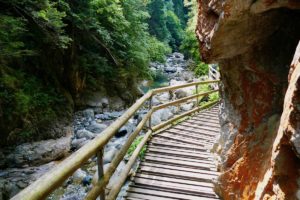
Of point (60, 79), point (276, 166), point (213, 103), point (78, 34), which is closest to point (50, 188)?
point (276, 166)

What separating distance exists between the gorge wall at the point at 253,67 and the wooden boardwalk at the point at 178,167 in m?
0.78

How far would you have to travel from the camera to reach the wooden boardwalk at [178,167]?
14.5ft

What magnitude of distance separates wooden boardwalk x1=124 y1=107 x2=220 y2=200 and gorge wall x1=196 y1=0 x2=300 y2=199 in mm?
780

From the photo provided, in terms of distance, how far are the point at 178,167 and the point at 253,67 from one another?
258 centimetres

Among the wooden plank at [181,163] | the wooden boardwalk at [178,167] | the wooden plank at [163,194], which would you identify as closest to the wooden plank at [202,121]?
the wooden boardwalk at [178,167]

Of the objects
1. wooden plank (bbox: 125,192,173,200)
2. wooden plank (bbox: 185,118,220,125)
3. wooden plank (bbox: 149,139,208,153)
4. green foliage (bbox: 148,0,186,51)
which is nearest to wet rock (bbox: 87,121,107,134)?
wooden plank (bbox: 185,118,220,125)

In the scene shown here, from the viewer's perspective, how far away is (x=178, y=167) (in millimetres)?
5375

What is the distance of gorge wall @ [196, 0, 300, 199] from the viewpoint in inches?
114

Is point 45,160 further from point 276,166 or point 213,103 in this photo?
point 276,166

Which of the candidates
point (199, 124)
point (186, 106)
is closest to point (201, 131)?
point (199, 124)

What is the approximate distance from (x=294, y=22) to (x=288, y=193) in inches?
74.1

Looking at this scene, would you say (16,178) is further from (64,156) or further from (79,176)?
(64,156)

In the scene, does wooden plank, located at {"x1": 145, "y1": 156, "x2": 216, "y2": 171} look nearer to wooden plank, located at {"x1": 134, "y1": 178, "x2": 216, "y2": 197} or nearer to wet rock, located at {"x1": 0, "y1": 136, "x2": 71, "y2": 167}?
wooden plank, located at {"x1": 134, "y1": 178, "x2": 216, "y2": 197}

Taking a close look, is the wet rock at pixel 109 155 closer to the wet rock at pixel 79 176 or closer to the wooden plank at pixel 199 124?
the wet rock at pixel 79 176
